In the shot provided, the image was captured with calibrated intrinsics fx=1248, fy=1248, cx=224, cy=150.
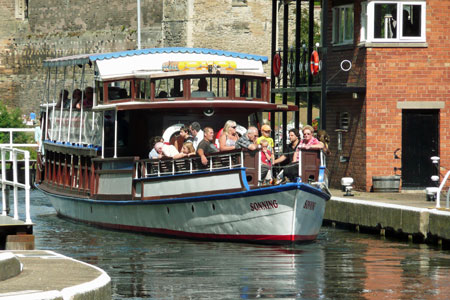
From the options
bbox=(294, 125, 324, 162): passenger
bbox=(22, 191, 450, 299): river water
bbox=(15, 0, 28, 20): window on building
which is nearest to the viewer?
bbox=(22, 191, 450, 299): river water

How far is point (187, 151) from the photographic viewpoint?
22.1 m

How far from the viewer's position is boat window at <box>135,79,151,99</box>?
23.4 meters

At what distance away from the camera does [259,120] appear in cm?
2500

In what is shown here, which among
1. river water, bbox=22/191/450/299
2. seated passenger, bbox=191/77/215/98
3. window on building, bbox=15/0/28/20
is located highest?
window on building, bbox=15/0/28/20

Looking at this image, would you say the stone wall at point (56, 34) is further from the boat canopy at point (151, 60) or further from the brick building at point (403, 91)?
the boat canopy at point (151, 60)

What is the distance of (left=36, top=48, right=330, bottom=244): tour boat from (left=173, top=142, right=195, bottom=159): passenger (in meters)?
0.22

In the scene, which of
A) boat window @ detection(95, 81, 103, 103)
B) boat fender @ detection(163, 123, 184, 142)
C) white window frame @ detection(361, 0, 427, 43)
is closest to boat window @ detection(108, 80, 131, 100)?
boat window @ detection(95, 81, 103, 103)

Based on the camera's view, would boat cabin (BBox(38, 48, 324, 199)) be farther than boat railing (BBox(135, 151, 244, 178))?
Yes

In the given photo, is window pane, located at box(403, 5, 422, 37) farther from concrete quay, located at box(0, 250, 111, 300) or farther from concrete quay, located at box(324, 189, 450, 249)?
concrete quay, located at box(0, 250, 111, 300)

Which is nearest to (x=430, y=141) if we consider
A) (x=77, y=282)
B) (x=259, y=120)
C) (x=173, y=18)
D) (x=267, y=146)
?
(x=259, y=120)

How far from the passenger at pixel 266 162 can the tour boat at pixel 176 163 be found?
0.59ft

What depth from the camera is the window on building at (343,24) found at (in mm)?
30109

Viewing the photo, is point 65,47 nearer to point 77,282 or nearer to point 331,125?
point 331,125

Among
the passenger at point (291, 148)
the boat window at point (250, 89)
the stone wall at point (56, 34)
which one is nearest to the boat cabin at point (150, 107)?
the boat window at point (250, 89)
